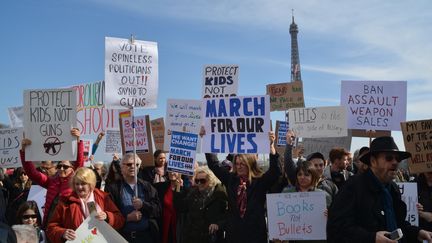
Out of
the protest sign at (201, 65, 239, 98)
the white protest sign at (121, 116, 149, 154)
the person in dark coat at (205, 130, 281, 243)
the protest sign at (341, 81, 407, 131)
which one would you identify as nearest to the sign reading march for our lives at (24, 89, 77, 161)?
the white protest sign at (121, 116, 149, 154)

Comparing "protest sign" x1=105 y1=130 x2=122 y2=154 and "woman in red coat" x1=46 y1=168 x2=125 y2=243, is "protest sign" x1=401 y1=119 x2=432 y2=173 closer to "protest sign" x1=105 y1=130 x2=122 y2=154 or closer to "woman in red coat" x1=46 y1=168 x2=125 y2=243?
"woman in red coat" x1=46 y1=168 x2=125 y2=243

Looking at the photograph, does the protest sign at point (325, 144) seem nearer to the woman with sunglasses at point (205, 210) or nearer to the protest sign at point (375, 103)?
the protest sign at point (375, 103)

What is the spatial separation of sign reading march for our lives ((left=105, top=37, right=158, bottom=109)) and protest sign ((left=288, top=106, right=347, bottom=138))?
11.5 ft

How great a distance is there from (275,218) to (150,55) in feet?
11.8

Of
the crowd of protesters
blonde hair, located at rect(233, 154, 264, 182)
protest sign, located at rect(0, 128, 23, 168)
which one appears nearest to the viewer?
the crowd of protesters

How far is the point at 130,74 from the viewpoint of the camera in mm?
7512

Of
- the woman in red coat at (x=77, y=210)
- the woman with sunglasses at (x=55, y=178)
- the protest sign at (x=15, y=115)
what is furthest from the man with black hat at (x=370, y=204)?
the protest sign at (x=15, y=115)

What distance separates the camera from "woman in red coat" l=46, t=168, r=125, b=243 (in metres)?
5.20

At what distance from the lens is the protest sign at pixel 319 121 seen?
9453 millimetres

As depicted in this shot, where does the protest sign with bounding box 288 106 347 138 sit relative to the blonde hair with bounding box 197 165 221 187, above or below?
above

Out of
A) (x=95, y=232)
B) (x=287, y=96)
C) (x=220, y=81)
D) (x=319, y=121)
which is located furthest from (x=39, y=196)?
(x=287, y=96)

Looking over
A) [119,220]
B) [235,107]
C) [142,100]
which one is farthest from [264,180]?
[142,100]

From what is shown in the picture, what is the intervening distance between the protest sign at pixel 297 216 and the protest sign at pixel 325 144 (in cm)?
509

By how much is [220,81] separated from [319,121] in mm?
2531
